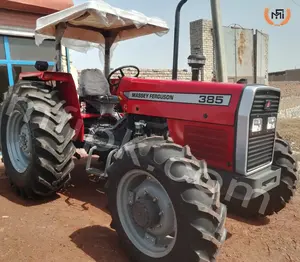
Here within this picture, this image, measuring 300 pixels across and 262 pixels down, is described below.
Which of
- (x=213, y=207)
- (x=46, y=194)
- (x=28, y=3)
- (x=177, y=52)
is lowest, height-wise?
(x=46, y=194)

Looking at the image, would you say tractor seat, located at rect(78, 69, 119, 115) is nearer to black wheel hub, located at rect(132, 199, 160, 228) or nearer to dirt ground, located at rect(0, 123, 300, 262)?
dirt ground, located at rect(0, 123, 300, 262)

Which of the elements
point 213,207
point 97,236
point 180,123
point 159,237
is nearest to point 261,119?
point 180,123

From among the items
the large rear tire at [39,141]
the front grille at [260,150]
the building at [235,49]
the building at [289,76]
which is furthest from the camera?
the building at [289,76]

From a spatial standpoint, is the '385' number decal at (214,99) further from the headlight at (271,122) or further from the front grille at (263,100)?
the headlight at (271,122)

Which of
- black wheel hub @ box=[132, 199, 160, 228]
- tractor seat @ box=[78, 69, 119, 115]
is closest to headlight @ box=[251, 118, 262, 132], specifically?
black wheel hub @ box=[132, 199, 160, 228]

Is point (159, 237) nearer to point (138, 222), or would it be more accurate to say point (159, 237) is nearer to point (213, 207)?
point (138, 222)

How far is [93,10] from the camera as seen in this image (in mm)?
3611

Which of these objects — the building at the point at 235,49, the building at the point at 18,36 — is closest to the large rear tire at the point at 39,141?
the building at the point at 18,36

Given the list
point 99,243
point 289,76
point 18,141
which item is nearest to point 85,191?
point 18,141

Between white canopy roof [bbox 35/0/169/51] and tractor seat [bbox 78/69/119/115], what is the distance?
67 cm

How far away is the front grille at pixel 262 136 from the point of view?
2669 millimetres

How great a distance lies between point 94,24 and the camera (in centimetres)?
461

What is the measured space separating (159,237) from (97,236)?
25.8 inches

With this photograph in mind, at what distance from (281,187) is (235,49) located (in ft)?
28.7
